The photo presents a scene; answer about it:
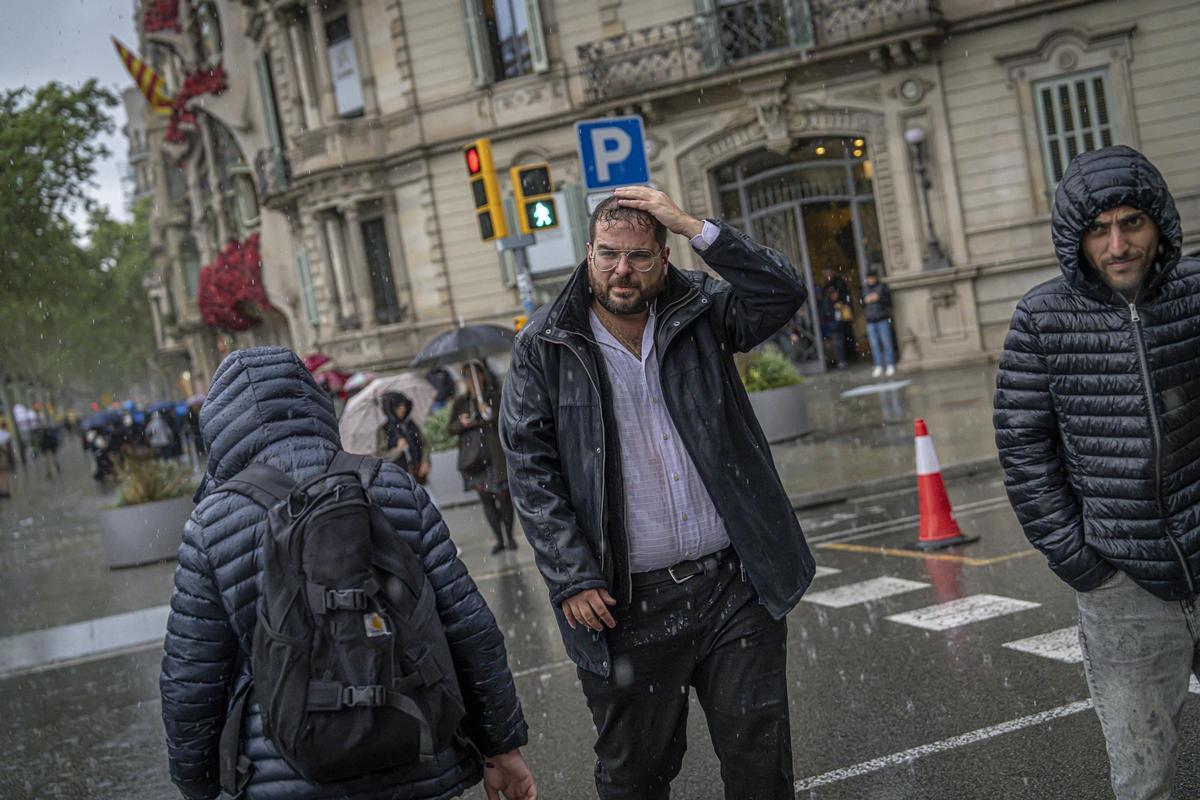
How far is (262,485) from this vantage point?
2.92 meters

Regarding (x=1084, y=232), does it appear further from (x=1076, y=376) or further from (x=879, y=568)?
(x=879, y=568)

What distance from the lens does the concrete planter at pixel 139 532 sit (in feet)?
51.4

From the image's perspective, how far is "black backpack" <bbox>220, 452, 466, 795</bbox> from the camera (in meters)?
Answer: 2.71

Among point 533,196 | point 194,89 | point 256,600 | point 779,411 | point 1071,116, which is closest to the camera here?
point 256,600

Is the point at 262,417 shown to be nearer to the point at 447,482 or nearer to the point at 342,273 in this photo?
the point at 447,482

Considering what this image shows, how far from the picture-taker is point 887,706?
5.77 m

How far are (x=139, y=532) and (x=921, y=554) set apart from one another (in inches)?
393

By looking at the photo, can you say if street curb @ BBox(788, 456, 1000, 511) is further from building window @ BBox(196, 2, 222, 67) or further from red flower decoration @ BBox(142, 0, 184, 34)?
red flower decoration @ BBox(142, 0, 184, 34)

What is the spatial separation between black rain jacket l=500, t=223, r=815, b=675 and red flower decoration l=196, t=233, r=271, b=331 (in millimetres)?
34271

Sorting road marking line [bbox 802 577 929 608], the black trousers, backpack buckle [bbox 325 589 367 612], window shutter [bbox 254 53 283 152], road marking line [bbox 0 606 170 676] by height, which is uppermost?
window shutter [bbox 254 53 283 152]

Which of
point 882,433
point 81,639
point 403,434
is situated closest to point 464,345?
point 403,434

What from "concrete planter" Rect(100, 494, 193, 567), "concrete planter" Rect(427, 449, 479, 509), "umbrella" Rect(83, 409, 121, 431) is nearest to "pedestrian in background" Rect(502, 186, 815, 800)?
"concrete planter" Rect(100, 494, 193, 567)

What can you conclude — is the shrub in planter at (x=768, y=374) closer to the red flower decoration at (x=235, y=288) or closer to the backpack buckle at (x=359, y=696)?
the backpack buckle at (x=359, y=696)

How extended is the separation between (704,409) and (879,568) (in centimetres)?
552
